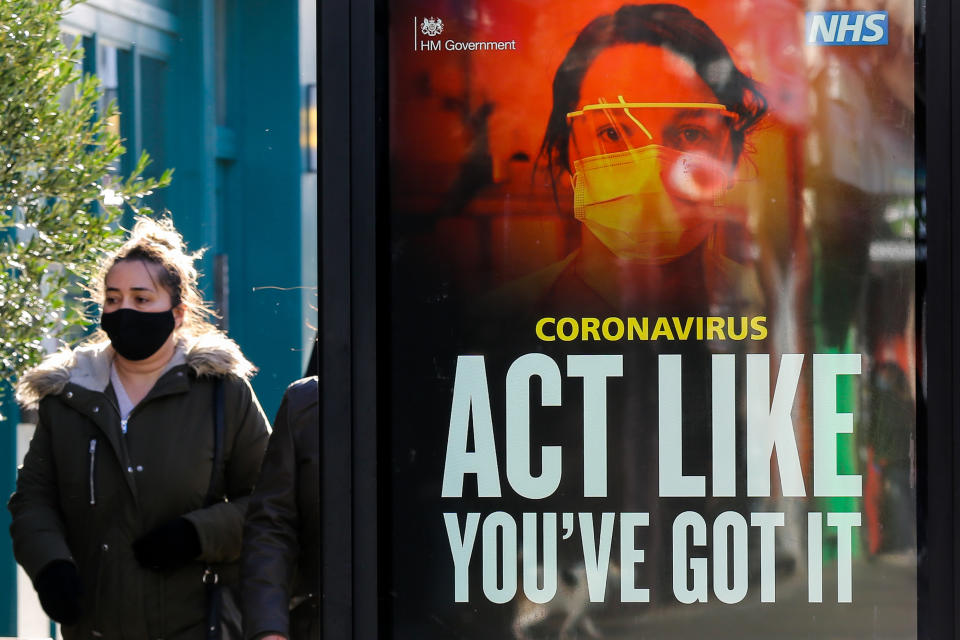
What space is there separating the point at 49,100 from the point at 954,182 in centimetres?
238

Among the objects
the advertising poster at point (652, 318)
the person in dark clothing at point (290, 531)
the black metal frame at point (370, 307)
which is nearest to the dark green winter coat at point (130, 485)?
the person in dark clothing at point (290, 531)

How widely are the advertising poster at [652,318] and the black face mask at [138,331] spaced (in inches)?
28.6

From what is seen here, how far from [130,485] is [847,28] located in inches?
84.5

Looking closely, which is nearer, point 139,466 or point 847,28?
point 847,28

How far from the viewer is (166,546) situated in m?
2.84

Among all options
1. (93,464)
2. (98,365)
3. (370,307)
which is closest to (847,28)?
(370,307)

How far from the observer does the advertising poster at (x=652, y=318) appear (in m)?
2.48

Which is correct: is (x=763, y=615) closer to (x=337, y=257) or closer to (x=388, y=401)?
(x=388, y=401)

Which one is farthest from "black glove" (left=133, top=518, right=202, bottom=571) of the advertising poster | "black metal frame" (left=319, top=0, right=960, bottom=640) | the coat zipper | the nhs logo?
the nhs logo

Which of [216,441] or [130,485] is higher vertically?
[216,441]

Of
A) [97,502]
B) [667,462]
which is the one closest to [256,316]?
[97,502]

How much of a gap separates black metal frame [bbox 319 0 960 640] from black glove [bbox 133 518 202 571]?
535mm

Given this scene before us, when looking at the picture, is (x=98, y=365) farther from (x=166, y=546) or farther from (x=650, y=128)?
(x=650, y=128)

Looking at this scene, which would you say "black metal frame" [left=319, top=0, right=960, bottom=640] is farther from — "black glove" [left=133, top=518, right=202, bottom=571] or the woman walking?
"black glove" [left=133, top=518, right=202, bottom=571]
